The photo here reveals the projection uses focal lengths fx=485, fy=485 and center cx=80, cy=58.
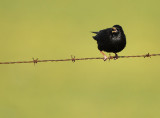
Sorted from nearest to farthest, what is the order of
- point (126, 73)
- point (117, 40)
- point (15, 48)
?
point (117, 40) < point (126, 73) < point (15, 48)

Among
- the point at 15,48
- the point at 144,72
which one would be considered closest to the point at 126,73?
the point at 144,72

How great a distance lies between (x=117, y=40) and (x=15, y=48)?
587 cm

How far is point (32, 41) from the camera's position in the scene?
14.5m

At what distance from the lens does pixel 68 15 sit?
16.7 m

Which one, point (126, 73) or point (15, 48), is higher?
point (15, 48)

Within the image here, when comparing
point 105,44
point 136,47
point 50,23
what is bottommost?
point 105,44

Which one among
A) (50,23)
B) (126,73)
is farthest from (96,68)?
(50,23)

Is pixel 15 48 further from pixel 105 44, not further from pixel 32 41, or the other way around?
pixel 105 44

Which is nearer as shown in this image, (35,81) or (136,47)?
(35,81)

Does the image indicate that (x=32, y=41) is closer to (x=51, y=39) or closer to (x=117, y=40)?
(x=51, y=39)

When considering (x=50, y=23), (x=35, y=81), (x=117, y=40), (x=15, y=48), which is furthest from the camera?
(x=50, y=23)

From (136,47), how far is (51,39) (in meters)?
2.57

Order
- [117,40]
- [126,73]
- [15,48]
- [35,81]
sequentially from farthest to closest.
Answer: [15,48]
[126,73]
[35,81]
[117,40]

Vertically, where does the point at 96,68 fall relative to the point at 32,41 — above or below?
below
